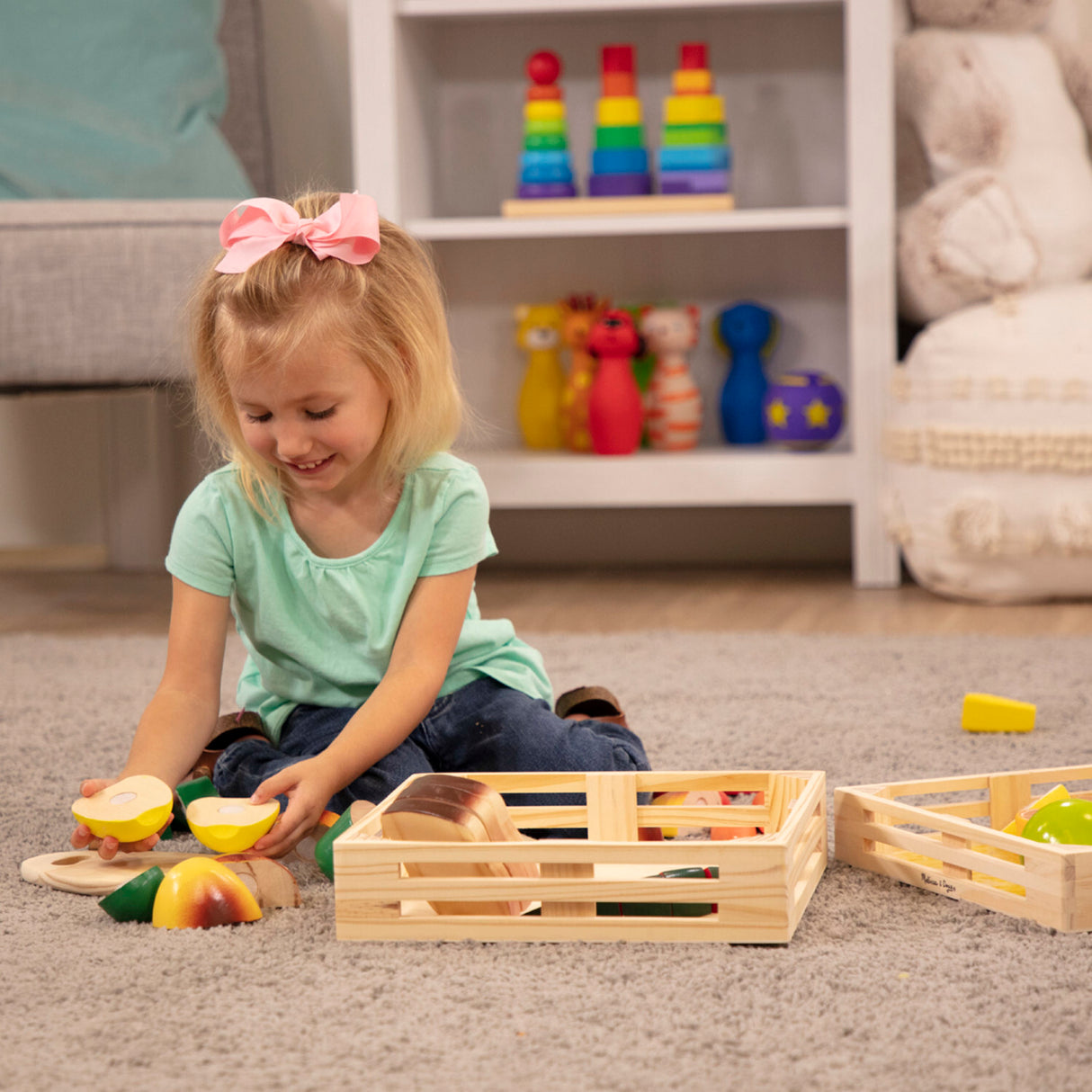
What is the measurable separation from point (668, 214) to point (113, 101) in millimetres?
770

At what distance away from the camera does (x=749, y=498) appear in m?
1.93

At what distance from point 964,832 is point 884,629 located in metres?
0.88

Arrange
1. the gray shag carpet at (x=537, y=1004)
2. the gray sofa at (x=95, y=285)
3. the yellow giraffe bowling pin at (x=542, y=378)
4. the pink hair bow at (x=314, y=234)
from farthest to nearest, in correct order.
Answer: the yellow giraffe bowling pin at (x=542, y=378) → the gray sofa at (x=95, y=285) → the pink hair bow at (x=314, y=234) → the gray shag carpet at (x=537, y=1004)

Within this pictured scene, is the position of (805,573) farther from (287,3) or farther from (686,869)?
(686,869)

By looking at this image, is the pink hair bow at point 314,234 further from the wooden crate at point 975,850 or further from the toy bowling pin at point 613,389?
the toy bowling pin at point 613,389

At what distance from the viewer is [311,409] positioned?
0.88m

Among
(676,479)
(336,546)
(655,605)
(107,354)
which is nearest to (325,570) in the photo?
(336,546)

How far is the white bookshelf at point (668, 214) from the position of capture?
6.18 ft

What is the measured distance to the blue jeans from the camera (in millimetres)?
934

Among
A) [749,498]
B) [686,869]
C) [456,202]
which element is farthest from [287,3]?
[686,869]

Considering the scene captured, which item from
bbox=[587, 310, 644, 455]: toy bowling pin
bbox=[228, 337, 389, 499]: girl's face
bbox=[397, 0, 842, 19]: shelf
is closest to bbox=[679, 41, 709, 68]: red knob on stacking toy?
bbox=[397, 0, 842, 19]: shelf

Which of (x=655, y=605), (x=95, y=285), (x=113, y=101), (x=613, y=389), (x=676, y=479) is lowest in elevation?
(x=655, y=605)

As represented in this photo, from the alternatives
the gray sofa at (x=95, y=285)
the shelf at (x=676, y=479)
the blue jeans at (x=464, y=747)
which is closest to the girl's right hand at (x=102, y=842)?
the blue jeans at (x=464, y=747)

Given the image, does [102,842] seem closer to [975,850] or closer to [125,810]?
[125,810]
